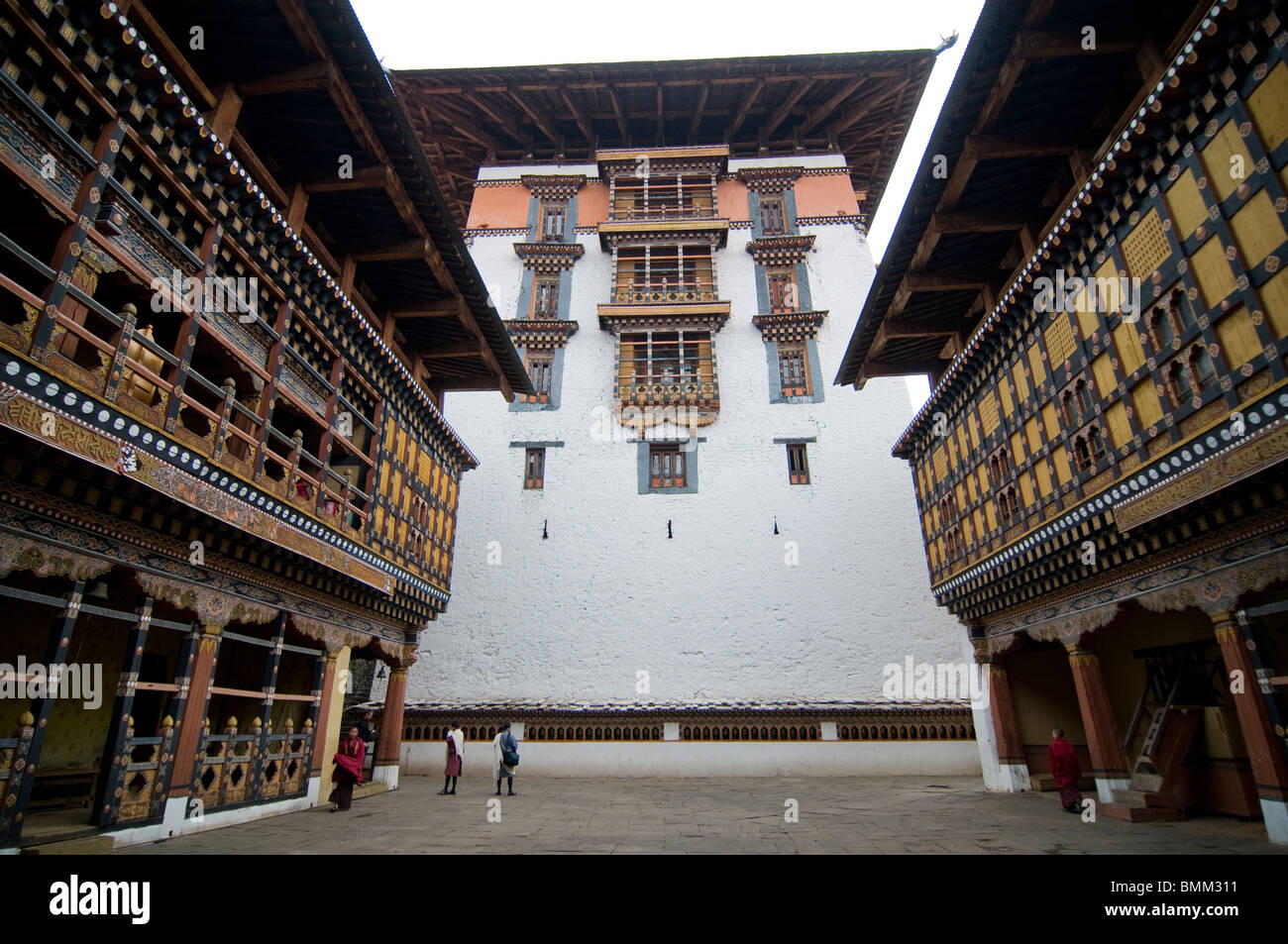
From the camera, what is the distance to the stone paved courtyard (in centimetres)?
575

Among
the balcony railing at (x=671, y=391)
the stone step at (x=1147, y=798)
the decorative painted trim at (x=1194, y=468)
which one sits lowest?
the stone step at (x=1147, y=798)

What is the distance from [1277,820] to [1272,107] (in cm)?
567

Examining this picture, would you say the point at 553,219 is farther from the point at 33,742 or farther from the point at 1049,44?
the point at 33,742

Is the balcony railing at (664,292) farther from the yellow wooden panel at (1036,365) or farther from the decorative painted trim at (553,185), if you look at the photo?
the yellow wooden panel at (1036,365)

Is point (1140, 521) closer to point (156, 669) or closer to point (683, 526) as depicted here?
point (683, 526)

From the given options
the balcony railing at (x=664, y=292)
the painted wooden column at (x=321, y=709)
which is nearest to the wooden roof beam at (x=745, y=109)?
the balcony railing at (x=664, y=292)

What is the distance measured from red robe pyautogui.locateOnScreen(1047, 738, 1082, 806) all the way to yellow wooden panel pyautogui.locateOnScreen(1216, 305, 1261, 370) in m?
5.46

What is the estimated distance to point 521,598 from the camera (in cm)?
1570

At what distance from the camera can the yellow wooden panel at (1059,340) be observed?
295 inches

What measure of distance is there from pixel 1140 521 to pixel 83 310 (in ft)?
31.6

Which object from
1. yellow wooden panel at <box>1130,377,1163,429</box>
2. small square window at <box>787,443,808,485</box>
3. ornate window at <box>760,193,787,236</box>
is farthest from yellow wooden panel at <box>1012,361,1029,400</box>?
ornate window at <box>760,193,787,236</box>

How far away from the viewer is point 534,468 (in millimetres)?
16984

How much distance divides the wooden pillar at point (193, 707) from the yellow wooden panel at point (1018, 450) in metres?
9.70

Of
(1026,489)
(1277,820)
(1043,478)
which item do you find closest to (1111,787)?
(1277,820)
